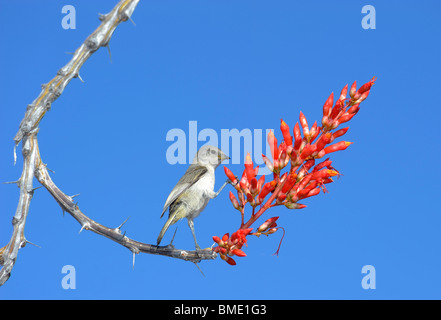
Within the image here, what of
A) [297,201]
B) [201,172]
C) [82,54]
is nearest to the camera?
[82,54]

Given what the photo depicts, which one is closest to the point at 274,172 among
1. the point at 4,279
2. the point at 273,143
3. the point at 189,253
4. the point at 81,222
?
the point at 273,143

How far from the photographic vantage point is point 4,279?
3.99 metres

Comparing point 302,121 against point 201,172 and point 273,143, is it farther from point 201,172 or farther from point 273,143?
point 201,172

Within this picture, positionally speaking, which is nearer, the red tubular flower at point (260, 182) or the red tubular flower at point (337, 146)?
the red tubular flower at point (260, 182)

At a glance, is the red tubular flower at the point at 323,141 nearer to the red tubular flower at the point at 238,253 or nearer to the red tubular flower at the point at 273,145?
the red tubular flower at the point at 273,145

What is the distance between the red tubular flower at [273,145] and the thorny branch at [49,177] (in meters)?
0.98

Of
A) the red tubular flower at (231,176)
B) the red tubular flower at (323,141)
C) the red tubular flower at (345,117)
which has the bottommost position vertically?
the red tubular flower at (231,176)

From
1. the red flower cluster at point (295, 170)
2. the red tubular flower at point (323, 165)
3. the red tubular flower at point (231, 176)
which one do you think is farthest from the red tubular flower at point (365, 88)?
the red tubular flower at point (231, 176)

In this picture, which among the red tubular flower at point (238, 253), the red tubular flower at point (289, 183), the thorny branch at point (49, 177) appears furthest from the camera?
the red tubular flower at point (289, 183)

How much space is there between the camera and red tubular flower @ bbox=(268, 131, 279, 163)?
158 inches

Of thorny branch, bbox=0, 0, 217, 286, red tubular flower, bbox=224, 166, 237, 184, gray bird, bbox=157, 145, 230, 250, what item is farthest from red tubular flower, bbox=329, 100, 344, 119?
thorny branch, bbox=0, 0, 217, 286

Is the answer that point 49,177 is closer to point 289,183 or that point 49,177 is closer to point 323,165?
point 289,183

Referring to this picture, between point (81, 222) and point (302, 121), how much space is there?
2.08m

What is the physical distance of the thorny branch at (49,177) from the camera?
3.60 metres
